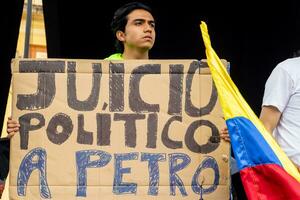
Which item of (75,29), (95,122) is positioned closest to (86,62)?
(95,122)

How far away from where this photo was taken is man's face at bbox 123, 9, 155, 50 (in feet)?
10.8

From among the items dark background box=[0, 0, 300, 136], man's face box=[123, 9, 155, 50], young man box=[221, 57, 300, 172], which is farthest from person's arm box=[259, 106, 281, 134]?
dark background box=[0, 0, 300, 136]

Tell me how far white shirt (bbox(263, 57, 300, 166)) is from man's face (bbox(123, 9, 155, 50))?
27.5 inches

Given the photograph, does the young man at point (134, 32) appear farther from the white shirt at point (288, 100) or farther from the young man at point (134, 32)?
the white shirt at point (288, 100)

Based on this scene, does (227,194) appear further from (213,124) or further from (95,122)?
(95,122)

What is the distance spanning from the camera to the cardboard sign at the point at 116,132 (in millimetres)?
2832

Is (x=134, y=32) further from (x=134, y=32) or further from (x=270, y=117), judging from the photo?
(x=270, y=117)

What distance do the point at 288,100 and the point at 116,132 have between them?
781 mm

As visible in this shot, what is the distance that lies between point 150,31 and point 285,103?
2.72ft

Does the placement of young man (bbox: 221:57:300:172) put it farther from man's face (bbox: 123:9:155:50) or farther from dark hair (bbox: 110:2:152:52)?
dark hair (bbox: 110:2:152:52)

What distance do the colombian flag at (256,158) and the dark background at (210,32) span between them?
3841 mm

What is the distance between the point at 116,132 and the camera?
2.87m

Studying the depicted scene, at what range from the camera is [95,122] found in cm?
287

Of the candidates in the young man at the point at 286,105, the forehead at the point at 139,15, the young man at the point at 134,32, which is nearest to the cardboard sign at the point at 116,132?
the young man at the point at 286,105
